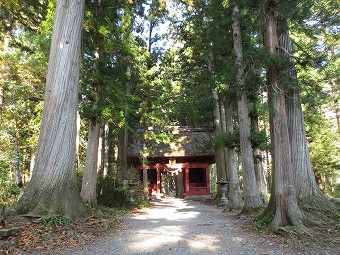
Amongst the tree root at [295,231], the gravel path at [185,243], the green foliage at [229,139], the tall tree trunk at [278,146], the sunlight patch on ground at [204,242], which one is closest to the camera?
the gravel path at [185,243]

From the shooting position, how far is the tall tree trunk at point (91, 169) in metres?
8.83

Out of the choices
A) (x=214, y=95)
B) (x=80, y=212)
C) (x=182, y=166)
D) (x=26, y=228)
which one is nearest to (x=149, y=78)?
(x=214, y=95)

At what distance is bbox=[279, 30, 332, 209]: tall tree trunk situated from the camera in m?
6.38

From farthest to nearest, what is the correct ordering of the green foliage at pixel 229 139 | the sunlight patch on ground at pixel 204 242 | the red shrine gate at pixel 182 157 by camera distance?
the red shrine gate at pixel 182 157, the green foliage at pixel 229 139, the sunlight patch on ground at pixel 204 242

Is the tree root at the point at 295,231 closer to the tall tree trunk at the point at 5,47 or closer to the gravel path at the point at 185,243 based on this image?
the gravel path at the point at 185,243

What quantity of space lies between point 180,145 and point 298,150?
14.2m

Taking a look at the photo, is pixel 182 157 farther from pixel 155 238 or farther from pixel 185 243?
pixel 185 243

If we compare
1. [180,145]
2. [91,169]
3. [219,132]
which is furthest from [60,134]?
[180,145]

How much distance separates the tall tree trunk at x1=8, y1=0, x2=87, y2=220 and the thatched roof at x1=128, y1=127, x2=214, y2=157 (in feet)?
41.9

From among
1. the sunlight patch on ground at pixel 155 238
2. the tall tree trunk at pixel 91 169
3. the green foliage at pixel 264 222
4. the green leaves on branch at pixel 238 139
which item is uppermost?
the green leaves on branch at pixel 238 139

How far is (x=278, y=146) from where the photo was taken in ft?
20.1

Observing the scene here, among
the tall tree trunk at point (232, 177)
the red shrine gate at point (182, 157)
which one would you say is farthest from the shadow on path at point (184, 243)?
the red shrine gate at point (182, 157)

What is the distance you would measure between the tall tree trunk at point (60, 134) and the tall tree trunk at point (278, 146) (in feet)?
15.0

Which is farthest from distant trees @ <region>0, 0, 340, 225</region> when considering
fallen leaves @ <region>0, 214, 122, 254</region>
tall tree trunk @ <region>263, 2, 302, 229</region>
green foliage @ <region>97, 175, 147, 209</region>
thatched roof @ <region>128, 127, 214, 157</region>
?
thatched roof @ <region>128, 127, 214, 157</region>
